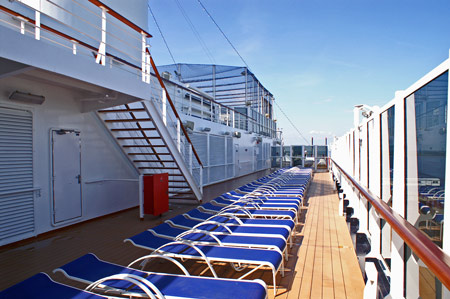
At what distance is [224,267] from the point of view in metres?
3.24

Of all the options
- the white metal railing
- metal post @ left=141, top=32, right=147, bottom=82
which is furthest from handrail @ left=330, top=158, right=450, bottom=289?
metal post @ left=141, top=32, right=147, bottom=82

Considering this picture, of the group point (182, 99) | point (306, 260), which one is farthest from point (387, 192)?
point (182, 99)

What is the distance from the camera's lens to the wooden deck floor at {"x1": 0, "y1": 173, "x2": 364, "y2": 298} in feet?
9.24

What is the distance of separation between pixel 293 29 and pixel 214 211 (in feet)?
33.0

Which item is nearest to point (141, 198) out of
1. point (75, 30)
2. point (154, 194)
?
point (154, 194)

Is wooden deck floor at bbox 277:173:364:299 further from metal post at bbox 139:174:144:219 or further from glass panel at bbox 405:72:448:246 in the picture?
metal post at bbox 139:174:144:219

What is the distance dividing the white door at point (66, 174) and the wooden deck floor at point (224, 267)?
30 cm

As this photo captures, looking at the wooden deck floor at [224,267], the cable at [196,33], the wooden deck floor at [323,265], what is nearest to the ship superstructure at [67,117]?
the wooden deck floor at [224,267]

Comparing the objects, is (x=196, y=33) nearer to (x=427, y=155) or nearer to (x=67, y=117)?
(x=67, y=117)

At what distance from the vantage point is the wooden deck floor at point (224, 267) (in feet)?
9.24

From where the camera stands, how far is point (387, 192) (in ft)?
8.33

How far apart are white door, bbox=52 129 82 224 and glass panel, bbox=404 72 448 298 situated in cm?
485

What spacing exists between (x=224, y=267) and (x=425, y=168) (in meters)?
2.31

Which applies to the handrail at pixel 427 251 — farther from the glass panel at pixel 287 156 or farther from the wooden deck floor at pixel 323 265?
the glass panel at pixel 287 156
